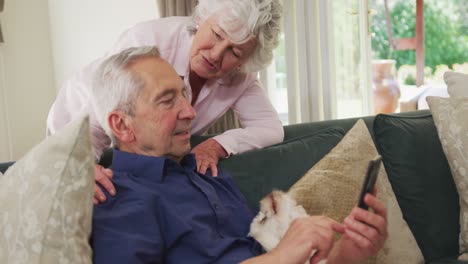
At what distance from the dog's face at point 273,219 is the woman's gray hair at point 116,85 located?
407 millimetres

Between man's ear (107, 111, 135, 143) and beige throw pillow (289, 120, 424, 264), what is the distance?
45 centimetres

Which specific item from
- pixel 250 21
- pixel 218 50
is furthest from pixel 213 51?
pixel 250 21

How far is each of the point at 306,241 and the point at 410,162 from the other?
101cm

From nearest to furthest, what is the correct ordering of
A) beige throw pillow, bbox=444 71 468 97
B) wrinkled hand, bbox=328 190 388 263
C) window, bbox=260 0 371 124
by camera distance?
wrinkled hand, bbox=328 190 388 263 → beige throw pillow, bbox=444 71 468 97 → window, bbox=260 0 371 124

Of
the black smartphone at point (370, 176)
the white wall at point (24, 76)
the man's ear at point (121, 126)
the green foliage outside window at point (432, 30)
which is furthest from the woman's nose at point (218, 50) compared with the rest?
the green foliage outside window at point (432, 30)

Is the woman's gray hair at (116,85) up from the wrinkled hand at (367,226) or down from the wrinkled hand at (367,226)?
up

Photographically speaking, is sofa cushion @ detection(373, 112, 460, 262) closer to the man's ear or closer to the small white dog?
the small white dog

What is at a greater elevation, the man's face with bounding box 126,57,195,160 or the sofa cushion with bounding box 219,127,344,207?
the man's face with bounding box 126,57,195,160

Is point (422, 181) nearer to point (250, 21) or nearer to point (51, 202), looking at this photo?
point (250, 21)

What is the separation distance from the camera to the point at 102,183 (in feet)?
3.89

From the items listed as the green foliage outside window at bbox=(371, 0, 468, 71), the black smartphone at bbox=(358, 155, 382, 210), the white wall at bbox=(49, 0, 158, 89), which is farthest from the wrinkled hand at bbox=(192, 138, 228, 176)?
the green foliage outside window at bbox=(371, 0, 468, 71)

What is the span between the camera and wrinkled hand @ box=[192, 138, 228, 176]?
4.98ft

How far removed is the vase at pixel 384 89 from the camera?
17.2ft

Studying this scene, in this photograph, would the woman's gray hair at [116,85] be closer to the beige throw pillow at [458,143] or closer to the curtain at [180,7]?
the beige throw pillow at [458,143]
